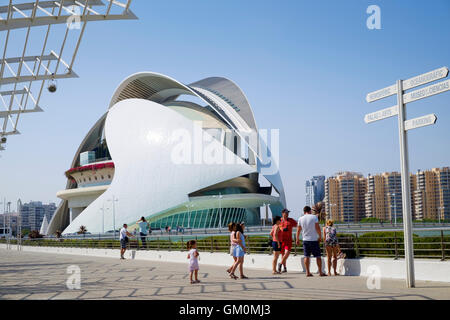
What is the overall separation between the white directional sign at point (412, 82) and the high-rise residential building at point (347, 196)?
99518 mm

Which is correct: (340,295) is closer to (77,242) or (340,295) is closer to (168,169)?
(77,242)

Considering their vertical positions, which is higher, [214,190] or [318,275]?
[214,190]

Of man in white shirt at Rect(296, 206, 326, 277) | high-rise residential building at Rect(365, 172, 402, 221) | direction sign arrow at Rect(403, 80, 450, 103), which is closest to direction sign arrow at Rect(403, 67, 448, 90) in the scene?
direction sign arrow at Rect(403, 80, 450, 103)

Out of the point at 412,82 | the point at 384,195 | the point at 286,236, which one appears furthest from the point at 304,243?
the point at 384,195

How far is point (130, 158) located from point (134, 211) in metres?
5.47

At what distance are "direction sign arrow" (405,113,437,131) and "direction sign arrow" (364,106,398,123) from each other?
33 cm

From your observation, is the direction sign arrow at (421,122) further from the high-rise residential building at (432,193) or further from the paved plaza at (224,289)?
the high-rise residential building at (432,193)

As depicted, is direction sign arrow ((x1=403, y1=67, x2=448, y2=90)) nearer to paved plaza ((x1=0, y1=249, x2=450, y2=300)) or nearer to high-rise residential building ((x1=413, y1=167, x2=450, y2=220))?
paved plaza ((x1=0, y1=249, x2=450, y2=300))

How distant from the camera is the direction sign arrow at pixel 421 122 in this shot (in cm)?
775

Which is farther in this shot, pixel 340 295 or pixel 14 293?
pixel 14 293

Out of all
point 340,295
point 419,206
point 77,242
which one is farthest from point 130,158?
point 419,206

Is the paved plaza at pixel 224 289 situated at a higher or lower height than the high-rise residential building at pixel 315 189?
lower

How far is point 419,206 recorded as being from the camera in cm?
9331

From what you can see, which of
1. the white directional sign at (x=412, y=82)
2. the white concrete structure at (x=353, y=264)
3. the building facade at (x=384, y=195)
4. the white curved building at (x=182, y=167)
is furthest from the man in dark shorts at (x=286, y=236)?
the building facade at (x=384, y=195)
